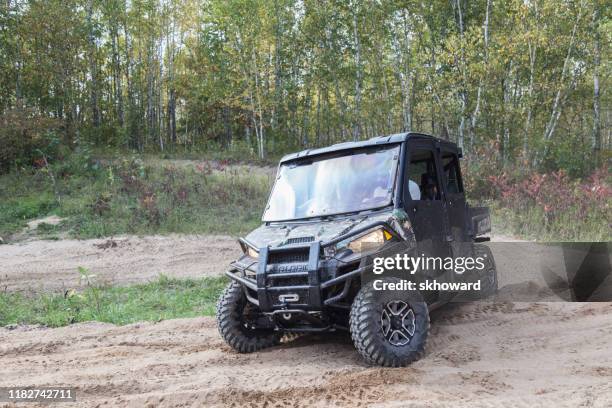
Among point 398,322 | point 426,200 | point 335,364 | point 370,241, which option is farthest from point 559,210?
point 335,364

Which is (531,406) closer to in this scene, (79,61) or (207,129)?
(79,61)

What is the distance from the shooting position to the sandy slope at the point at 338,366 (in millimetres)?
4109

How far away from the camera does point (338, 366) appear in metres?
4.91

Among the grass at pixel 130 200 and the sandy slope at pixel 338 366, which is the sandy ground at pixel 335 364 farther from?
the grass at pixel 130 200

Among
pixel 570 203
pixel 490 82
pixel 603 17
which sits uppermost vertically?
pixel 603 17

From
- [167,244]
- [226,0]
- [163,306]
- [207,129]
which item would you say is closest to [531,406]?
[163,306]

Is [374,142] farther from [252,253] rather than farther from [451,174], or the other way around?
[252,253]

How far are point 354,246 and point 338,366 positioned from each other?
3.68 ft

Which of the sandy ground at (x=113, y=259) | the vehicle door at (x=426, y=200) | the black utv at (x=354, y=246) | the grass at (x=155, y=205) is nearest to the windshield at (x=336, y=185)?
the black utv at (x=354, y=246)

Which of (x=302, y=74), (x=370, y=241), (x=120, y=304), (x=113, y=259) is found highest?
(x=302, y=74)

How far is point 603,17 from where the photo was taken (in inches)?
910

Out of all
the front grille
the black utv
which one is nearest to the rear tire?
the black utv

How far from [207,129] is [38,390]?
36.5 meters

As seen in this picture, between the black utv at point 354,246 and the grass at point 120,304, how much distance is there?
2.79 meters
